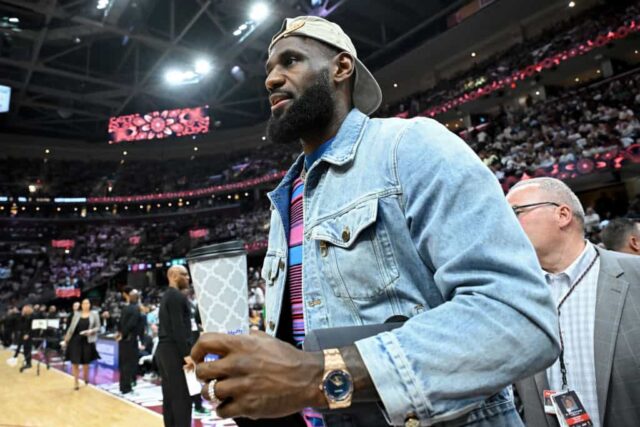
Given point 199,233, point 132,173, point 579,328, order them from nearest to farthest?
point 579,328
point 199,233
point 132,173

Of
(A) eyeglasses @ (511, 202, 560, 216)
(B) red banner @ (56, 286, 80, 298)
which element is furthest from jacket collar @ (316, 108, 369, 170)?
(B) red banner @ (56, 286, 80, 298)

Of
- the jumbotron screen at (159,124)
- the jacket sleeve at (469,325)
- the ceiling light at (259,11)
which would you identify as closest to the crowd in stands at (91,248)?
the jumbotron screen at (159,124)

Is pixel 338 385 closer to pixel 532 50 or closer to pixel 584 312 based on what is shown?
pixel 584 312

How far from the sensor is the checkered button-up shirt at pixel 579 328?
1.96 m

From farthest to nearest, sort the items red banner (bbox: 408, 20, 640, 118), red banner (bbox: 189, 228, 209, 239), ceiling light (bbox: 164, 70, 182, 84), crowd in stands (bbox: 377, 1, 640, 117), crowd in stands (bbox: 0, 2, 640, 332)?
red banner (bbox: 189, 228, 209, 239)
ceiling light (bbox: 164, 70, 182, 84)
crowd in stands (bbox: 377, 1, 640, 117)
red banner (bbox: 408, 20, 640, 118)
crowd in stands (bbox: 0, 2, 640, 332)

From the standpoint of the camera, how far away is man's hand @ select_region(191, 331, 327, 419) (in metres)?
0.68

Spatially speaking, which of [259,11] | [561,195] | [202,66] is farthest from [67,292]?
[561,195]

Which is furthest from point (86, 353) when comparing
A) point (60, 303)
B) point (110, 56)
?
point (60, 303)

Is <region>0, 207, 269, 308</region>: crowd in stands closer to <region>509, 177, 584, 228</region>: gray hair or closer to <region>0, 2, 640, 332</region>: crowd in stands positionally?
<region>0, 2, 640, 332</region>: crowd in stands

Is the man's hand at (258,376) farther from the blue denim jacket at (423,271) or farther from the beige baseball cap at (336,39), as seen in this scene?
the beige baseball cap at (336,39)

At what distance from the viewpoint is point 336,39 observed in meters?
1.30

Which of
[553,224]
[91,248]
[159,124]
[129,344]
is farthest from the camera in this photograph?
[91,248]

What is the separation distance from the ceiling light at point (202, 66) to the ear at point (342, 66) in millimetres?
22481

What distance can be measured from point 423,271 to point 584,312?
1.54 m
